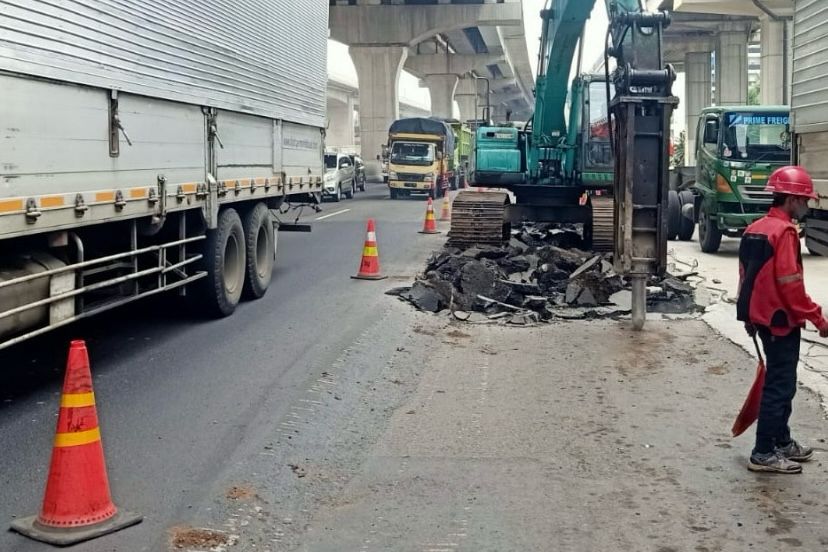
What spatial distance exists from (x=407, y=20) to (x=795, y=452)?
47.2 meters

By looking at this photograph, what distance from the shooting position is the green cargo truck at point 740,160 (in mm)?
17172

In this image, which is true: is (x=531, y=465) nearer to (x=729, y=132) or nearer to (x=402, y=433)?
(x=402, y=433)

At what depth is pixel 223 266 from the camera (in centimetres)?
1054

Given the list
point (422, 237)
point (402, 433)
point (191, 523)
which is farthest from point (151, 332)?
point (422, 237)

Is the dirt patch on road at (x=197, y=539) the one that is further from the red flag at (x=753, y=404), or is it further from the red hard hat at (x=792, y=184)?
the red hard hat at (x=792, y=184)

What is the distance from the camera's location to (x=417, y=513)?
5160 millimetres

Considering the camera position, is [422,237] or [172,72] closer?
[172,72]

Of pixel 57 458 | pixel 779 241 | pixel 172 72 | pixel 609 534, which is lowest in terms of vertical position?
pixel 609 534

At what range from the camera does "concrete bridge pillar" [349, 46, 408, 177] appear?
53281 mm

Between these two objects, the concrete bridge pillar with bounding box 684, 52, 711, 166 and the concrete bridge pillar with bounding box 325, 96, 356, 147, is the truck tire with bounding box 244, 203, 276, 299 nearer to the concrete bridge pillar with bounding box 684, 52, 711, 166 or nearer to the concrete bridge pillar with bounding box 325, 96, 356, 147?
the concrete bridge pillar with bounding box 684, 52, 711, 166

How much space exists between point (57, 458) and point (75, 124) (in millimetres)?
2998

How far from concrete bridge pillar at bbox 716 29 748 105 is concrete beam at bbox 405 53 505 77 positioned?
23.0m

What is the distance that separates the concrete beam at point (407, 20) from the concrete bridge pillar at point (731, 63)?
9896 mm

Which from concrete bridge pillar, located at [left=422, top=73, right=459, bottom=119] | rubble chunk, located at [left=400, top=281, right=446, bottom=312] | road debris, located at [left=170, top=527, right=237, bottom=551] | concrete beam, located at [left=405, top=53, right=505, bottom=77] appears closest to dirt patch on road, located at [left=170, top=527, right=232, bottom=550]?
road debris, located at [left=170, top=527, right=237, bottom=551]
